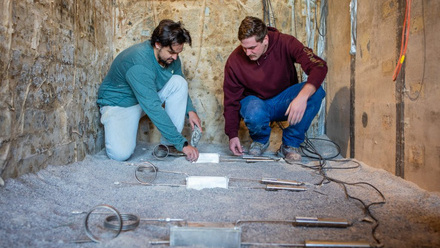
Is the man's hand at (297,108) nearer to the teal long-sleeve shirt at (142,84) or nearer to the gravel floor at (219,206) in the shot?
the gravel floor at (219,206)

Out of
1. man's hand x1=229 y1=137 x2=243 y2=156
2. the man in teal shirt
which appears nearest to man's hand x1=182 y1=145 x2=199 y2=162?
the man in teal shirt

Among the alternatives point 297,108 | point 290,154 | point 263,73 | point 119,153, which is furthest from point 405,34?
point 119,153

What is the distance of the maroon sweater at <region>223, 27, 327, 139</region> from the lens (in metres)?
2.68

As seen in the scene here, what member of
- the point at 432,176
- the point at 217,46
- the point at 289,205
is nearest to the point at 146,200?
the point at 289,205

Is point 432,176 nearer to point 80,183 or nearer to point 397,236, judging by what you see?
point 397,236

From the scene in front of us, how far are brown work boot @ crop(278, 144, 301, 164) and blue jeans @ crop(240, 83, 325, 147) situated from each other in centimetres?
4

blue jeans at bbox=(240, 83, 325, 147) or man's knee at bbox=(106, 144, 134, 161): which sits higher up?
blue jeans at bbox=(240, 83, 325, 147)

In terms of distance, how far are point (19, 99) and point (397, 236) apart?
73.3 inches

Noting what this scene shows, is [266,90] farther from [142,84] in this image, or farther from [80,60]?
[80,60]

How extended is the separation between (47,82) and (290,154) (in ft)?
6.01

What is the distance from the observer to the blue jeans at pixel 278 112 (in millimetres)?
2680

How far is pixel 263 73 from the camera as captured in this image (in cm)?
272

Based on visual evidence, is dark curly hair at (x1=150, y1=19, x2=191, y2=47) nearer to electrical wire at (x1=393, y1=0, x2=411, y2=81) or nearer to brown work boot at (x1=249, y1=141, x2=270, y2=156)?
brown work boot at (x1=249, y1=141, x2=270, y2=156)

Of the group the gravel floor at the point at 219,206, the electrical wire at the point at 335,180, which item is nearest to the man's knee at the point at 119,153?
the gravel floor at the point at 219,206
